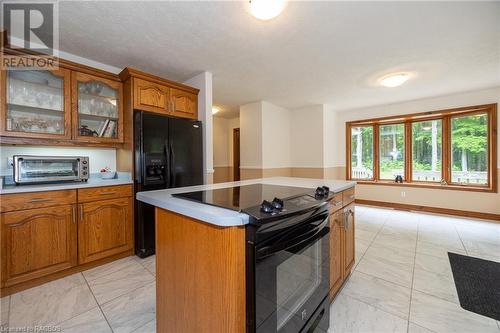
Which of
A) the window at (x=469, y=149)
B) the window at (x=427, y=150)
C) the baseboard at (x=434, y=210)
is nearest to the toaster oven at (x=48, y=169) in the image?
the baseboard at (x=434, y=210)

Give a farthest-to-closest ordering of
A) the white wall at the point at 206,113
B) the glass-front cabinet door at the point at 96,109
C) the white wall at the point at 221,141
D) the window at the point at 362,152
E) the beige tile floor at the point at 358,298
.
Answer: the white wall at the point at 221,141 < the window at the point at 362,152 < the white wall at the point at 206,113 < the glass-front cabinet door at the point at 96,109 < the beige tile floor at the point at 358,298

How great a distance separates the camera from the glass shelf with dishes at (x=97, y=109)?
244cm

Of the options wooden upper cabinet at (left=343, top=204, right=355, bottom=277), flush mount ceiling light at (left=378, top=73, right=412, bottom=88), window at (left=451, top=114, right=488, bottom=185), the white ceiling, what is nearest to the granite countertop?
the white ceiling

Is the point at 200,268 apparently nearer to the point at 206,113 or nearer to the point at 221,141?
the point at 206,113

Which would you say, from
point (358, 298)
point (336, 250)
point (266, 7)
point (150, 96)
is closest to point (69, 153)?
point (150, 96)

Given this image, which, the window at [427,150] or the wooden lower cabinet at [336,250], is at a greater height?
the window at [427,150]

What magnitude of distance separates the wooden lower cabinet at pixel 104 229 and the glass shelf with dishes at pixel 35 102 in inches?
35.6

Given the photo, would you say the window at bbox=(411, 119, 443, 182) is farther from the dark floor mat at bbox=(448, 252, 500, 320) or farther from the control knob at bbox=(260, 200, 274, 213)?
the control knob at bbox=(260, 200, 274, 213)

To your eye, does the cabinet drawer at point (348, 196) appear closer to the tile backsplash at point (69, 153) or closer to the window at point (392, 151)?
the tile backsplash at point (69, 153)

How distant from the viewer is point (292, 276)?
1.08 m

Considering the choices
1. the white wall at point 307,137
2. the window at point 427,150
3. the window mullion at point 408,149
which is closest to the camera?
the window at point 427,150

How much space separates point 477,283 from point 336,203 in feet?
5.75

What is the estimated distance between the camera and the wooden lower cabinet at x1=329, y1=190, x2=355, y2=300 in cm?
157

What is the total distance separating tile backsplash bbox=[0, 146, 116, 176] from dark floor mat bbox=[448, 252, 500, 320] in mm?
4018
